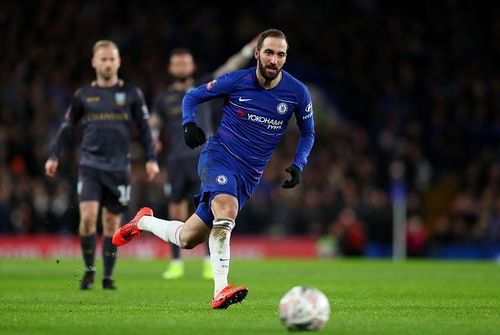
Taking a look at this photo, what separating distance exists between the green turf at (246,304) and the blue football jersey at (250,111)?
55.3 inches

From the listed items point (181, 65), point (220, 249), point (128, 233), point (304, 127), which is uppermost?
point (181, 65)

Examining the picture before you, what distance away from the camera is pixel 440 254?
26.3 m

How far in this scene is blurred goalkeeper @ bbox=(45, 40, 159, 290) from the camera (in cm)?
1272

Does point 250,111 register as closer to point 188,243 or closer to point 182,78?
point 188,243

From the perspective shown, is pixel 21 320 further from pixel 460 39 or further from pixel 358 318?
pixel 460 39

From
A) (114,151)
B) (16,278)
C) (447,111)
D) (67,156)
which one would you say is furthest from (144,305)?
(447,111)

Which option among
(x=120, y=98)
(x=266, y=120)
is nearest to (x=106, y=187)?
(x=120, y=98)

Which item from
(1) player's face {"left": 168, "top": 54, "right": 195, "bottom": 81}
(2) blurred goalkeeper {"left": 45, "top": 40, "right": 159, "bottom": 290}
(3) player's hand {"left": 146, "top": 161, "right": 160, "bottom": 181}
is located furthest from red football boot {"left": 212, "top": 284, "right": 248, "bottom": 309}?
(1) player's face {"left": 168, "top": 54, "right": 195, "bottom": 81}

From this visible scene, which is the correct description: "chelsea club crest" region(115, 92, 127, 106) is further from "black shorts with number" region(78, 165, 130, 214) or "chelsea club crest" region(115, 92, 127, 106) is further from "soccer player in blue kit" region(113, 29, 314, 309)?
"soccer player in blue kit" region(113, 29, 314, 309)

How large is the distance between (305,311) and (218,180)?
7.46 ft

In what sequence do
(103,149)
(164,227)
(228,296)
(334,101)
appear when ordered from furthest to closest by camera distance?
(334,101), (103,149), (164,227), (228,296)

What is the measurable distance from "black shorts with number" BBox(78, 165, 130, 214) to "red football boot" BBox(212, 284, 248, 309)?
3.78 metres

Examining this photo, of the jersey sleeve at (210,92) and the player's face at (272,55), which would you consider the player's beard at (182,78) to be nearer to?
the jersey sleeve at (210,92)

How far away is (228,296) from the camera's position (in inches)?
359
